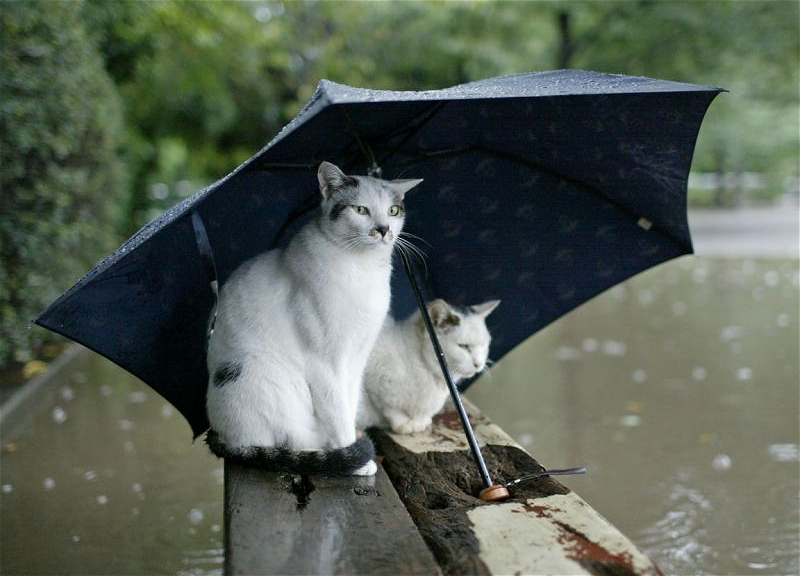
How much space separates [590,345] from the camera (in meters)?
7.57

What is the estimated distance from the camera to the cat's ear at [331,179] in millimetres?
2273

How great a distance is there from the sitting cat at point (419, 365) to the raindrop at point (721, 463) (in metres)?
2.10

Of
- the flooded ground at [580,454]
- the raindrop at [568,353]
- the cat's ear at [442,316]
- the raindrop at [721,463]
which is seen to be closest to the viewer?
the cat's ear at [442,316]

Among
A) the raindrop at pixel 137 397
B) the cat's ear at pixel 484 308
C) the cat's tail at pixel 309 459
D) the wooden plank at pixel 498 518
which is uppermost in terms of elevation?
the raindrop at pixel 137 397

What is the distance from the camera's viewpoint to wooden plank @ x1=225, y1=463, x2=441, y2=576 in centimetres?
180

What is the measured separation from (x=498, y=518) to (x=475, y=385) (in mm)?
4119

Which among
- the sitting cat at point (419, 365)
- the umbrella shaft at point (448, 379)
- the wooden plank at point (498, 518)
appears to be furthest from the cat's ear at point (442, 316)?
the wooden plank at point (498, 518)

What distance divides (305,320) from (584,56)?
10.8m

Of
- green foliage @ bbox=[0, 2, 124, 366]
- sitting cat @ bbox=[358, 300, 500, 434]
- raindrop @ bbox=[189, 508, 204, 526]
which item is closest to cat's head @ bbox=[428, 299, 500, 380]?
sitting cat @ bbox=[358, 300, 500, 434]

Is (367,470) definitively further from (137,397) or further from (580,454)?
(137,397)

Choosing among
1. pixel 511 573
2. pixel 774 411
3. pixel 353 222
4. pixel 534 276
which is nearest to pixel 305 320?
pixel 353 222

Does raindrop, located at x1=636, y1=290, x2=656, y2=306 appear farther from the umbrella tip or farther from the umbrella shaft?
the umbrella tip

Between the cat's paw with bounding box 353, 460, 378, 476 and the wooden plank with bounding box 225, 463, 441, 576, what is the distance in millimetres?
19

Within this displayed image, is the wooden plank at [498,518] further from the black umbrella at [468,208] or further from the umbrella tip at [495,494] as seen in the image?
the black umbrella at [468,208]
